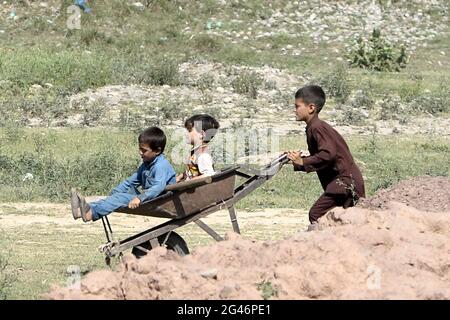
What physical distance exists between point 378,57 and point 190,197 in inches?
583

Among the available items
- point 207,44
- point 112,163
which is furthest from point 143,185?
point 207,44

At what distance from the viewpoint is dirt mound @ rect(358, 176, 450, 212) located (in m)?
6.94

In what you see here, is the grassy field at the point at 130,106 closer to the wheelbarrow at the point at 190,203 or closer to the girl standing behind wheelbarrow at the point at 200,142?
the wheelbarrow at the point at 190,203

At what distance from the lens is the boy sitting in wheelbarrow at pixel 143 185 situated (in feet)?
20.9

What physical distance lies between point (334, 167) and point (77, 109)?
9.77 m

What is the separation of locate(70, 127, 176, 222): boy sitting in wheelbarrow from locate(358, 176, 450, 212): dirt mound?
4.79 ft

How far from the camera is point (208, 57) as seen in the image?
20953mm

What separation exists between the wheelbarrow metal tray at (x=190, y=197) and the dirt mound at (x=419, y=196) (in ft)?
3.56

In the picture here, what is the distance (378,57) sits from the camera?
2067cm

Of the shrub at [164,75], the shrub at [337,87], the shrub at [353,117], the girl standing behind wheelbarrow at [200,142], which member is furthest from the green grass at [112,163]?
the girl standing behind wheelbarrow at [200,142]

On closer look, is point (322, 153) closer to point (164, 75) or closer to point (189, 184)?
point (189, 184)

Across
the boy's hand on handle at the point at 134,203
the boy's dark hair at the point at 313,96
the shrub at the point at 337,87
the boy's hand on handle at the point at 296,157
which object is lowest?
the shrub at the point at 337,87

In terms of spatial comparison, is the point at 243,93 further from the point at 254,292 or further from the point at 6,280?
the point at 254,292
